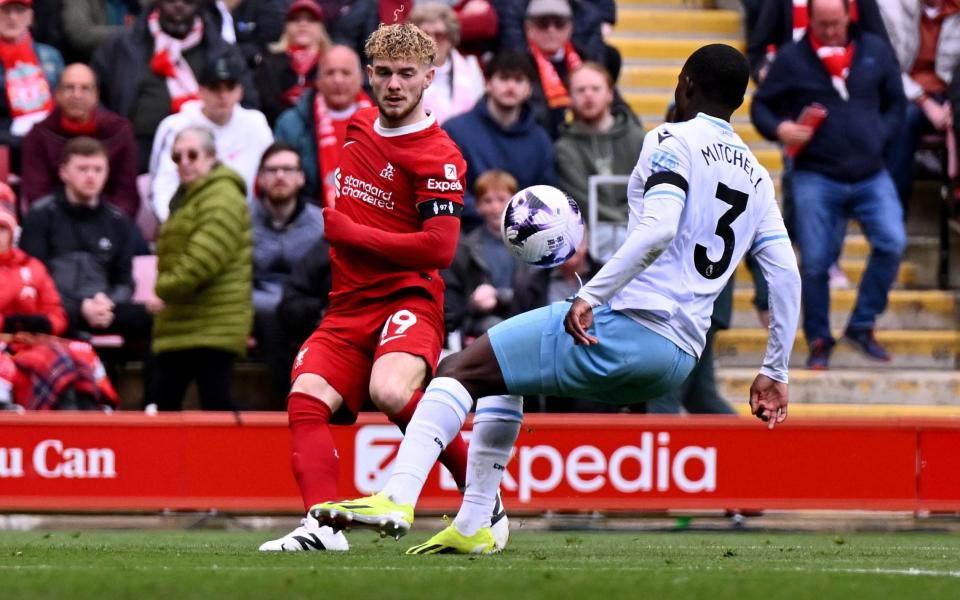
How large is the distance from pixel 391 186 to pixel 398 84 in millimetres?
429

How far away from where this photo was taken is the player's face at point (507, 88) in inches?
511

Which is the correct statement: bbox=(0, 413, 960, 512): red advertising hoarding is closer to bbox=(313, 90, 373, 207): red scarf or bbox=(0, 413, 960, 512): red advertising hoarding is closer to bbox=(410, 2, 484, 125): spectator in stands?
bbox=(313, 90, 373, 207): red scarf

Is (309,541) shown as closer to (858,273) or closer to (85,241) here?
(85,241)

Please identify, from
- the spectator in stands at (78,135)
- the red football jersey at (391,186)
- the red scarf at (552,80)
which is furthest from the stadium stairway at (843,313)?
the red football jersey at (391,186)

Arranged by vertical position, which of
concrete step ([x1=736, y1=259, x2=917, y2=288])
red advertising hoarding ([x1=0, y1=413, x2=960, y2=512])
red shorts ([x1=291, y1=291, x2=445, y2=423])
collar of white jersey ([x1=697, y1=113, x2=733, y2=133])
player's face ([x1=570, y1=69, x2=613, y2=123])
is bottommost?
red advertising hoarding ([x1=0, y1=413, x2=960, y2=512])

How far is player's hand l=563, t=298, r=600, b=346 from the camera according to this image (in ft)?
A: 23.3

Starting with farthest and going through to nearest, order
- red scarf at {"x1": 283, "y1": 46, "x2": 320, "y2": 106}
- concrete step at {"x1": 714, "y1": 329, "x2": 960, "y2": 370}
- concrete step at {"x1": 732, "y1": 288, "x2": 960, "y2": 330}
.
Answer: concrete step at {"x1": 732, "y1": 288, "x2": 960, "y2": 330}, concrete step at {"x1": 714, "y1": 329, "x2": 960, "y2": 370}, red scarf at {"x1": 283, "y1": 46, "x2": 320, "y2": 106}

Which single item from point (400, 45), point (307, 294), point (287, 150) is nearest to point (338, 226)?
point (400, 45)

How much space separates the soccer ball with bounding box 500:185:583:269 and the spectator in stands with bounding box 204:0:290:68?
261 inches

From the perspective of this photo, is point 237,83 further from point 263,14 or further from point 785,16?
point 785,16

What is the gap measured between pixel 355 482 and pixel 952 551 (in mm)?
3761

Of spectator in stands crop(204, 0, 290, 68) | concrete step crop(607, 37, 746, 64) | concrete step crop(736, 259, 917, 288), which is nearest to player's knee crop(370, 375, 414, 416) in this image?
spectator in stands crop(204, 0, 290, 68)

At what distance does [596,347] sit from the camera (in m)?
7.33

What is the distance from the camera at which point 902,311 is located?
14609 mm
